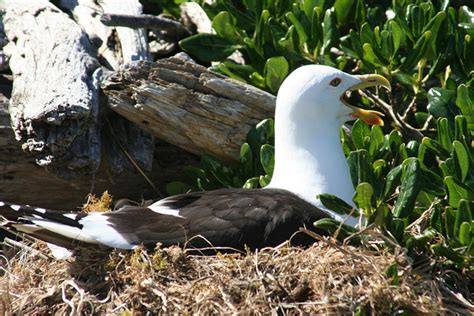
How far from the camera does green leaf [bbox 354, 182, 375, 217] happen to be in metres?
5.46

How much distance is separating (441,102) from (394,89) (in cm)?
98

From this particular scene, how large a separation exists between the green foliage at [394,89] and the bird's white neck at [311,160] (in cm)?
17

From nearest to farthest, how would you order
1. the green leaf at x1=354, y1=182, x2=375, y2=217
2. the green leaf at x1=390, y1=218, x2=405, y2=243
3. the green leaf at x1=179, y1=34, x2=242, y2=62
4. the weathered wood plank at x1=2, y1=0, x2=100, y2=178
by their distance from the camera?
the green leaf at x1=354, y1=182, x2=375, y2=217 → the green leaf at x1=390, y1=218, x2=405, y2=243 → the weathered wood plank at x1=2, y1=0, x2=100, y2=178 → the green leaf at x1=179, y1=34, x2=242, y2=62

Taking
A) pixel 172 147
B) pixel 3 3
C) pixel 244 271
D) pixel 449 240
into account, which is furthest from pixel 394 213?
pixel 3 3

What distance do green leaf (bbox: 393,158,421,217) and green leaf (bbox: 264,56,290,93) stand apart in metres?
1.54

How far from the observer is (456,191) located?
5742mm

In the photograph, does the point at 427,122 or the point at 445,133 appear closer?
the point at 445,133

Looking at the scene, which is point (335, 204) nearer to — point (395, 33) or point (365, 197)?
point (365, 197)

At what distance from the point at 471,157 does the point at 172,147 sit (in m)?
2.13

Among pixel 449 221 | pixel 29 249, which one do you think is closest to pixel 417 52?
pixel 449 221

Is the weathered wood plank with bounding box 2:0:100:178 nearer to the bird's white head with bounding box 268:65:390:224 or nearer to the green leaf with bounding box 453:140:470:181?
the bird's white head with bounding box 268:65:390:224

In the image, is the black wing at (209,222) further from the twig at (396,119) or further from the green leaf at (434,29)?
the green leaf at (434,29)

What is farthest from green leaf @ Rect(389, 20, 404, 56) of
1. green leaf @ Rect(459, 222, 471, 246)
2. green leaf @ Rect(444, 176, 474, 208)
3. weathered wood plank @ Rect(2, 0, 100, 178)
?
weathered wood plank @ Rect(2, 0, 100, 178)

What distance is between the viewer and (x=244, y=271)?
218 inches
